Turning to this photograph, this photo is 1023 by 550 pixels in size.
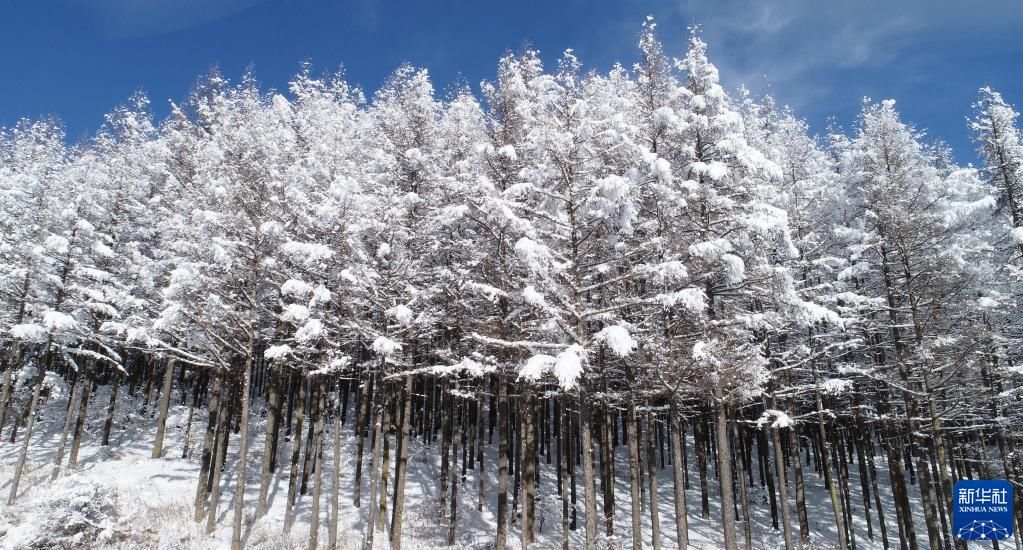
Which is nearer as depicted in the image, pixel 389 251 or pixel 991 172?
pixel 389 251

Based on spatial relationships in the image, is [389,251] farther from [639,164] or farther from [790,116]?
[790,116]

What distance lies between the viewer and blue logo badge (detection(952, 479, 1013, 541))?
7129 mm

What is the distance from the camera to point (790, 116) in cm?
3016

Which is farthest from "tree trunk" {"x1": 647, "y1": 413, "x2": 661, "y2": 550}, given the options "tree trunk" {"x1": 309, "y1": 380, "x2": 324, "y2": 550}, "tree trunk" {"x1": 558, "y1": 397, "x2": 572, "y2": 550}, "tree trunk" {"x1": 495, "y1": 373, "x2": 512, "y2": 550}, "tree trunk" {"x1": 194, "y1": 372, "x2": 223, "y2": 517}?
"tree trunk" {"x1": 194, "y1": 372, "x2": 223, "y2": 517}

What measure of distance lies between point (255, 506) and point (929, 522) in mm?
24693

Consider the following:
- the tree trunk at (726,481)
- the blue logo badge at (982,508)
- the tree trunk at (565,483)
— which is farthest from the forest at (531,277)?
the blue logo badge at (982,508)

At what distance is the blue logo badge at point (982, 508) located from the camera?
7.13 m

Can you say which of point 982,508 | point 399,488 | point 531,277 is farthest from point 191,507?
point 982,508

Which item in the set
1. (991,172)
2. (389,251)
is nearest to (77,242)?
(389,251)

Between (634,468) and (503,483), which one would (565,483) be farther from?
(634,468)

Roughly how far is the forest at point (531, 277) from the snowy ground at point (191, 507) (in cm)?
32

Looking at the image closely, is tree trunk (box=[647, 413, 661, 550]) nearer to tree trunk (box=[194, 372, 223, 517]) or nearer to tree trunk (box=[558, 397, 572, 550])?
tree trunk (box=[558, 397, 572, 550])

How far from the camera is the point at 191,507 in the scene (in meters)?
20.8

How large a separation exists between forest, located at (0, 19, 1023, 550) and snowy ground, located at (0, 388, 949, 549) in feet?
1.07
